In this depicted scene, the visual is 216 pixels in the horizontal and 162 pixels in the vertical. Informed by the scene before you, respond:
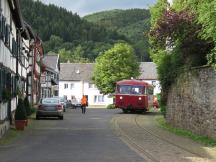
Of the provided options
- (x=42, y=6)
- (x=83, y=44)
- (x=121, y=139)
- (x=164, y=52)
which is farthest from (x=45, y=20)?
(x=121, y=139)

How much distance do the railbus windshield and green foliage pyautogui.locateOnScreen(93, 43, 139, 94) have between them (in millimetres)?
36048

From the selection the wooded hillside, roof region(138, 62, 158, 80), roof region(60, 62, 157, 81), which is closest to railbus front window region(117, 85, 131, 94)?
roof region(138, 62, 158, 80)

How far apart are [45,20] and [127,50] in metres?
76.6

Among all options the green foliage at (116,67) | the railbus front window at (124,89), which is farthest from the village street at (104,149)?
the green foliage at (116,67)

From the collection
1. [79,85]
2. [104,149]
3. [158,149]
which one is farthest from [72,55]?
[104,149]

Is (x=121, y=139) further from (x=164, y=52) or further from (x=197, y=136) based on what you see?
(x=164, y=52)

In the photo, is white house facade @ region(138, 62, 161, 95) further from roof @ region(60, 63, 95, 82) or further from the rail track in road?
the rail track in road

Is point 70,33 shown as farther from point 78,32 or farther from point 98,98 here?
point 98,98

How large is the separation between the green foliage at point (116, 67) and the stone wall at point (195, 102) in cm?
5779

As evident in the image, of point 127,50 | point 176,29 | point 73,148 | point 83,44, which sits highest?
point 83,44

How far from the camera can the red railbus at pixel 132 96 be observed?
5216cm

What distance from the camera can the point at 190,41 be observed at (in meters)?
24.9

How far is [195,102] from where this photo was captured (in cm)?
2509

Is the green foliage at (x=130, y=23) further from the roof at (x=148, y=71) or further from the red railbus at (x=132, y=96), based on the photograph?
the red railbus at (x=132, y=96)
